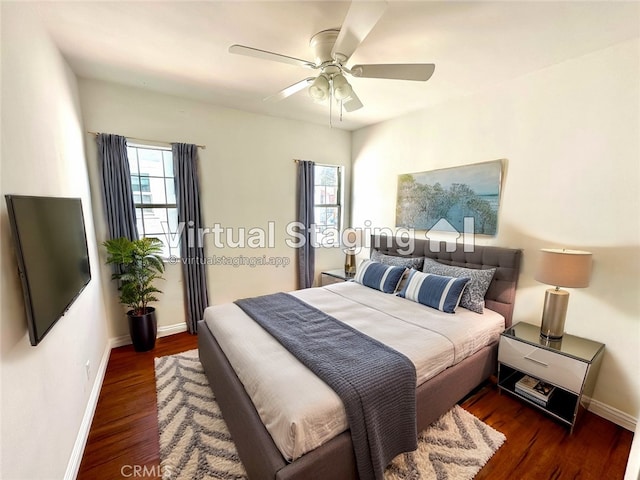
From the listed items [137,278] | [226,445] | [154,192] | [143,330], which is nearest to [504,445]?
[226,445]

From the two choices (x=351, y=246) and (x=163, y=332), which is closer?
(x=163, y=332)

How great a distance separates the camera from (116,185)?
2.74 meters

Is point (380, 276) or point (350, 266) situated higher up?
point (380, 276)

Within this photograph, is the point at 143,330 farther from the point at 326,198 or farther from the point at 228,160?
the point at 326,198

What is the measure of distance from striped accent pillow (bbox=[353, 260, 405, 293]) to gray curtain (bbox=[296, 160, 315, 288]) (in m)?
1.04

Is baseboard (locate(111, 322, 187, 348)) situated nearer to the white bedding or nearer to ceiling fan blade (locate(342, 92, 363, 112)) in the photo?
the white bedding

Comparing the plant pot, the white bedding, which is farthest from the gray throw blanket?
the plant pot

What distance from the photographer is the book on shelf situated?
6.61ft

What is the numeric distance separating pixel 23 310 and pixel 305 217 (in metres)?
3.06

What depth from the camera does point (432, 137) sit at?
10.3 feet

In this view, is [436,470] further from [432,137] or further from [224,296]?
[432,137]

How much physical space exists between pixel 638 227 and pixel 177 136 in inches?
163

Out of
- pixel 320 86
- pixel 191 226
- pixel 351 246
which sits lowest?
pixel 351 246

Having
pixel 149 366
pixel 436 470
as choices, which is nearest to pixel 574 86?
pixel 436 470
